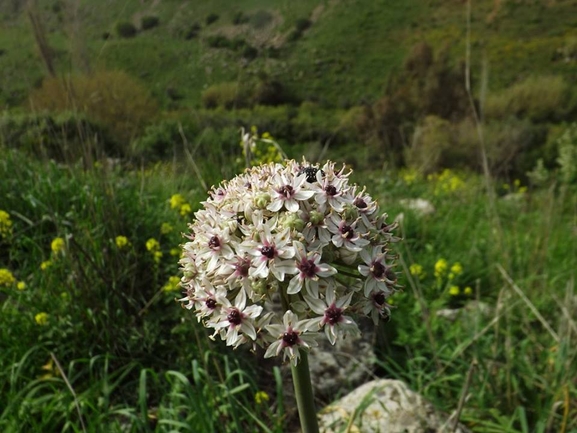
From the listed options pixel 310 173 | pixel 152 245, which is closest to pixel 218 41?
pixel 152 245

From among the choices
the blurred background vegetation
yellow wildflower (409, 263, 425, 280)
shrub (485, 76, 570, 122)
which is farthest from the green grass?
shrub (485, 76, 570, 122)

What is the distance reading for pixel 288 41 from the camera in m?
15.7

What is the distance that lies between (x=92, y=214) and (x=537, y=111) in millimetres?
41153

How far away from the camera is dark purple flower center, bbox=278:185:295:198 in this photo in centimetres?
126

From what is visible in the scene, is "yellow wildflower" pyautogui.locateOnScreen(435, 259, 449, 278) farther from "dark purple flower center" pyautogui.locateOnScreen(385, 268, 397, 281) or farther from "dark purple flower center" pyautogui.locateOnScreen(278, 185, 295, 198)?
"dark purple flower center" pyautogui.locateOnScreen(278, 185, 295, 198)

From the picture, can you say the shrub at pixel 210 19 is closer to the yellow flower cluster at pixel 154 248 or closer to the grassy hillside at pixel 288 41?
the grassy hillside at pixel 288 41

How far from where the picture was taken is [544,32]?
171 ft

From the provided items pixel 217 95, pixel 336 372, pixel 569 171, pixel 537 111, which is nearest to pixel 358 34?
pixel 537 111

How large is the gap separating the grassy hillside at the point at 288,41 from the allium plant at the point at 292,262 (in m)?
1.81

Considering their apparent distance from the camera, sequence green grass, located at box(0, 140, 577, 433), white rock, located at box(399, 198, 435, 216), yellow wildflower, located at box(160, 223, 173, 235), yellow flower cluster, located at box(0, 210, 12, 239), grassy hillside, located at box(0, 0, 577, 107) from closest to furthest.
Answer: green grass, located at box(0, 140, 577, 433)
yellow flower cluster, located at box(0, 210, 12, 239)
yellow wildflower, located at box(160, 223, 173, 235)
grassy hillside, located at box(0, 0, 577, 107)
white rock, located at box(399, 198, 435, 216)

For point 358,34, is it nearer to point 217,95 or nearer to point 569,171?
point 569,171

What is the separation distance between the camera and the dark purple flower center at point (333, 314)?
3.94 feet

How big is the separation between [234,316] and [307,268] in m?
0.22

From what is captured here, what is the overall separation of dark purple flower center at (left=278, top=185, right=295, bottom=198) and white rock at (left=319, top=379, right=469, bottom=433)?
148 centimetres
